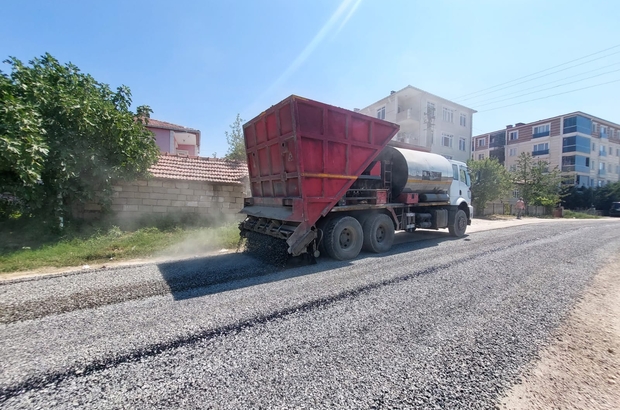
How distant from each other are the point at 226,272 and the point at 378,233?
4340mm

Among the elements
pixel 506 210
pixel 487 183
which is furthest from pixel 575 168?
pixel 487 183

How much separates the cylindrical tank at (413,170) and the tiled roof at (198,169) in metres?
7.08

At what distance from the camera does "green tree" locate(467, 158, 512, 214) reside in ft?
73.8

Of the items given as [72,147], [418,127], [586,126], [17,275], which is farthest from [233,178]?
[586,126]

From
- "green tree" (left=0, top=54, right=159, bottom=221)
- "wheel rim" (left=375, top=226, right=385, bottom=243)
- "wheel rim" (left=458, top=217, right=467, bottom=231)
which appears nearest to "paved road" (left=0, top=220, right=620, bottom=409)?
"wheel rim" (left=375, top=226, right=385, bottom=243)

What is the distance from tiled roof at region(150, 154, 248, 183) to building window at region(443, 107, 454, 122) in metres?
25.2

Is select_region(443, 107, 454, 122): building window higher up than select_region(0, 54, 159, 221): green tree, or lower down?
higher up

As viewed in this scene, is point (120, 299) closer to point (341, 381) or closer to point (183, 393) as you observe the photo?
point (183, 393)

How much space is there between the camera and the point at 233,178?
12.8 metres

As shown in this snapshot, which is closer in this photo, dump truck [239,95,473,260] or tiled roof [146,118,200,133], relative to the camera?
dump truck [239,95,473,260]

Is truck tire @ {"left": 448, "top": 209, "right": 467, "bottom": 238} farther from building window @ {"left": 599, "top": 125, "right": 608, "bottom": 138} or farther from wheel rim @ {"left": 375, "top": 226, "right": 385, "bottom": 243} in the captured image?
building window @ {"left": 599, "top": 125, "right": 608, "bottom": 138}

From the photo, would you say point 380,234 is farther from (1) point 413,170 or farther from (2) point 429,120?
(2) point 429,120

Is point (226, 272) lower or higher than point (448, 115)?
lower

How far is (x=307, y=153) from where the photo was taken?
604 cm
